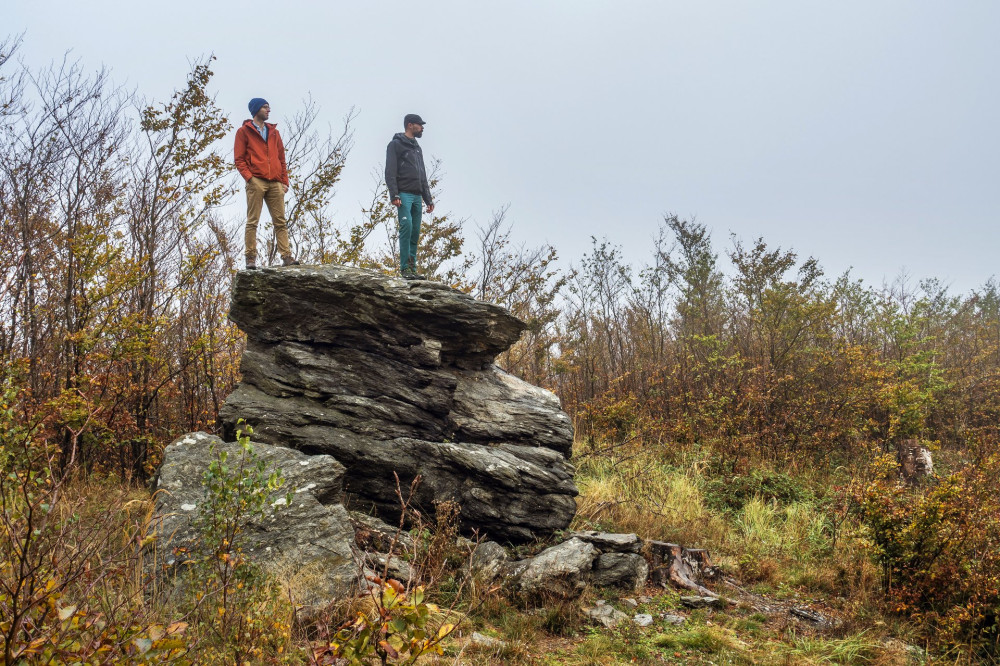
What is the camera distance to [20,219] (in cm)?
918

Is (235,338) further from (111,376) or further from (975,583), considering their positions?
(975,583)

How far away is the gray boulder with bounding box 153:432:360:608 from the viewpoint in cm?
493

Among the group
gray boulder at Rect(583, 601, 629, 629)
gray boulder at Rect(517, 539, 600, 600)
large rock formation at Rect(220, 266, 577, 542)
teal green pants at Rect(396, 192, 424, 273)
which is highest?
teal green pants at Rect(396, 192, 424, 273)

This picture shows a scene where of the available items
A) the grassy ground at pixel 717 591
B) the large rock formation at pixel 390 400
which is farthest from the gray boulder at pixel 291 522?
the large rock formation at pixel 390 400

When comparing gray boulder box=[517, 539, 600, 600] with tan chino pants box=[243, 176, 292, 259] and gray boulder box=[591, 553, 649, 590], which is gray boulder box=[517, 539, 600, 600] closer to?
gray boulder box=[591, 553, 649, 590]

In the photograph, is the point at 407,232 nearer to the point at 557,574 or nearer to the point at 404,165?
the point at 404,165

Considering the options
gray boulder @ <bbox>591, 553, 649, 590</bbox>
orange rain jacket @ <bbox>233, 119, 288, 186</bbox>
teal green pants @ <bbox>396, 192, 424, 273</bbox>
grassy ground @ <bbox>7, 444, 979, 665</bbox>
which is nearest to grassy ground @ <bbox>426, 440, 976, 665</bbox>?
grassy ground @ <bbox>7, 444, 979, 665</bbox>

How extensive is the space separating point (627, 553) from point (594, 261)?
9526 mm

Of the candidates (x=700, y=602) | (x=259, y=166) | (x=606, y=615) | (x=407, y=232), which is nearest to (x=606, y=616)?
(x=606, y=615)

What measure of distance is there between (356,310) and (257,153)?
2.58 meters

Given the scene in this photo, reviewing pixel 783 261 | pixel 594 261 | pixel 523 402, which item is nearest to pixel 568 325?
pixel 594 261

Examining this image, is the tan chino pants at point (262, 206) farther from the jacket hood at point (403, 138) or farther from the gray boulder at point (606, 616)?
the gray boulder at point (606, 616)

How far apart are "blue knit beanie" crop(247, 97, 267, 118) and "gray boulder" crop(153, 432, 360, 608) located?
4213 mm

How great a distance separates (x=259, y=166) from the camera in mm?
7613
